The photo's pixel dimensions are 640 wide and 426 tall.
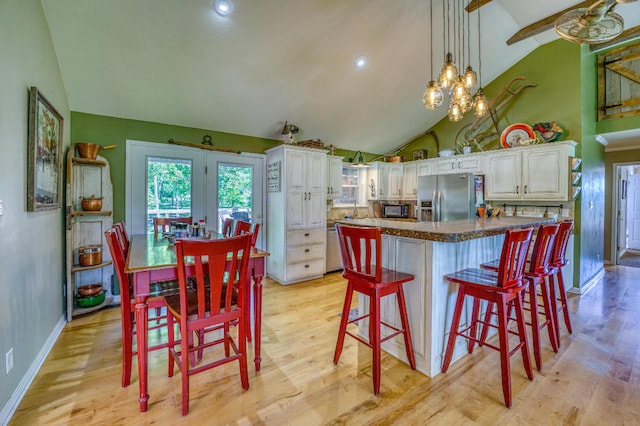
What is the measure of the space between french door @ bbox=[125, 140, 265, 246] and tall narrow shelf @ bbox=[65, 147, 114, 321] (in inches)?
9.7

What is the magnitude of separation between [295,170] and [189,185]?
1.46m

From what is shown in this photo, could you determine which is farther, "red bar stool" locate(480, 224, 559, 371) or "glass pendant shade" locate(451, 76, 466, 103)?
"glass pendant shade" locate(451, 76, 466, 103)

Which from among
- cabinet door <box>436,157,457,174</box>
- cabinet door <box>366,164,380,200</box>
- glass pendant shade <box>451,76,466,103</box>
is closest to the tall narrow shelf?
glass pendant shade <box>451,76,466,103</box>

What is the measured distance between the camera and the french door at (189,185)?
141 inches

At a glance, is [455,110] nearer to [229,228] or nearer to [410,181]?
[229,228]

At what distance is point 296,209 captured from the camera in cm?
427

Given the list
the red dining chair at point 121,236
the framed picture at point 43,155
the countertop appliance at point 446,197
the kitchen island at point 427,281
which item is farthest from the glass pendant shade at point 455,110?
the framed picture at point 43,155

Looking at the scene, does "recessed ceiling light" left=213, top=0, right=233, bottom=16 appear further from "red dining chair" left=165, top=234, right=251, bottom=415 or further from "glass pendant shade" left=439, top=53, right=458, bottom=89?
"red dining chair" left=165, top=234, right=251, bottom=415

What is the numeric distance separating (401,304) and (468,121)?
442 cm

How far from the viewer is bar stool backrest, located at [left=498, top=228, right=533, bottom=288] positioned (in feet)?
5.55

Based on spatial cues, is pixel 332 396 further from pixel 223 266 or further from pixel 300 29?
pixel 300 29

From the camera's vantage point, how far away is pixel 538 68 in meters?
4.38

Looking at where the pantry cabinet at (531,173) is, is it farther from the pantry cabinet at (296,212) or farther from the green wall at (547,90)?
the pantry cabinet at (296,212)

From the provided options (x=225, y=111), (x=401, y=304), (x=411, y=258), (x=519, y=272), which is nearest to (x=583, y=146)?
(x=519, y=272)
